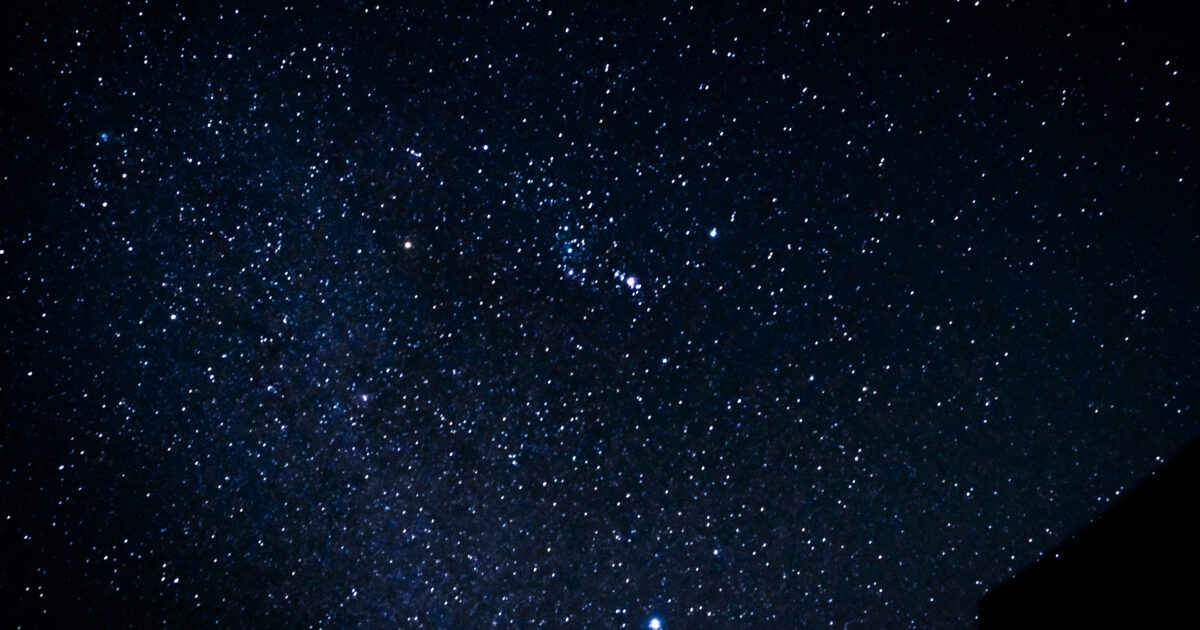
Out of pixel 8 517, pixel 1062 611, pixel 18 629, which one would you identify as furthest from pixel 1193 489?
pixel 18 629

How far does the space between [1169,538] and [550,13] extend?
3252mm

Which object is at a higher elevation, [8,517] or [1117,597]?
[8,517]

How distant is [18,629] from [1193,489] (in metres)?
9.04

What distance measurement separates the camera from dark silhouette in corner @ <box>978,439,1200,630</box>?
1.65 metres

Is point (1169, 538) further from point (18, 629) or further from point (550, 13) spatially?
point (18, 629)

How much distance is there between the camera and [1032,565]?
2.10 m

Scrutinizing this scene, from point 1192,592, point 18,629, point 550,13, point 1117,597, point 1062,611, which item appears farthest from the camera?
point 18,629

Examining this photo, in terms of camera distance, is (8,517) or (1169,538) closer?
(1169,538)

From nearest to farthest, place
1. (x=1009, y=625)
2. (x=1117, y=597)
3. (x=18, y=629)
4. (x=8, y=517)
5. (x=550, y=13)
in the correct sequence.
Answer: (x=1117, y=597) < (x=1009, y=625) < (x=550, y=13) < (x=8, y=517) < (x=18, y=629)

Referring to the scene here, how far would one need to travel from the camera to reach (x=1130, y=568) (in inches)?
70.7

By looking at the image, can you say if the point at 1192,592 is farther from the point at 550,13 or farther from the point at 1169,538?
the point at 550,13

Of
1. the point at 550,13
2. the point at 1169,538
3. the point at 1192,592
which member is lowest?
the point at 1192,592

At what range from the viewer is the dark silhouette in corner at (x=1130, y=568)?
5.41ft

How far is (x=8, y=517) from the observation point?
5.73 m
